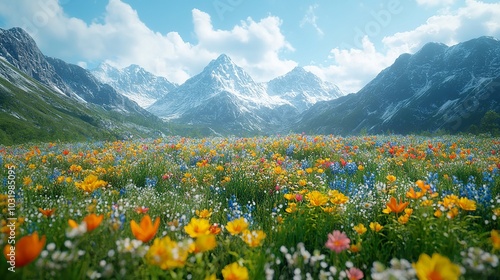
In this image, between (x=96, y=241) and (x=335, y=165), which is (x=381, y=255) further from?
(x=335, y=165)

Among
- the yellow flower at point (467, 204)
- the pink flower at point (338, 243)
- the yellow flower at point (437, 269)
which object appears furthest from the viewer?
the yellow flower at point (467, 204)

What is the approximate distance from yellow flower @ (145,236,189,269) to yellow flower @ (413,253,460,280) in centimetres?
152

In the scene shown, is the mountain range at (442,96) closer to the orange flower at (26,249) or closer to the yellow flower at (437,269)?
the yellow flower at (437,269)

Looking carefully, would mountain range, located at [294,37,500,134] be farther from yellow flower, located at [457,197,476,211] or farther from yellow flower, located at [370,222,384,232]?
yellow flower, located at [370,222,384,232]

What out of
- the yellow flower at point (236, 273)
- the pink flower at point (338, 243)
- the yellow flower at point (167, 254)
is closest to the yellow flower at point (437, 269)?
the pink flower at point (338, 243)

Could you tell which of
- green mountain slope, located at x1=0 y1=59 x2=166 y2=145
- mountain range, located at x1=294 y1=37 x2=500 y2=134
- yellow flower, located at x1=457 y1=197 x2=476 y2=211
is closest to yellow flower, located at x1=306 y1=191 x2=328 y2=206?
yellow flower, located at x1=457 y1=197 x2=476 y2=211

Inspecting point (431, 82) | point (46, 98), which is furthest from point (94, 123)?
point (431, 82)

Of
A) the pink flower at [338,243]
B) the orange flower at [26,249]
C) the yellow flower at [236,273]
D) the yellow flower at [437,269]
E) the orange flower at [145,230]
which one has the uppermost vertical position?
the yellow flower at [437,269]

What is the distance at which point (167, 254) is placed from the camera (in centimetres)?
182

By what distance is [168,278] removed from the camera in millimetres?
2059

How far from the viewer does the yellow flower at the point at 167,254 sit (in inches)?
68.7

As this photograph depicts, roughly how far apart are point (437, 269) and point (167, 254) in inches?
69.0

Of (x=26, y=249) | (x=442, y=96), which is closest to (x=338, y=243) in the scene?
(x=26, y=249)

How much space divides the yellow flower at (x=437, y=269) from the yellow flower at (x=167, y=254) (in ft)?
4.98
